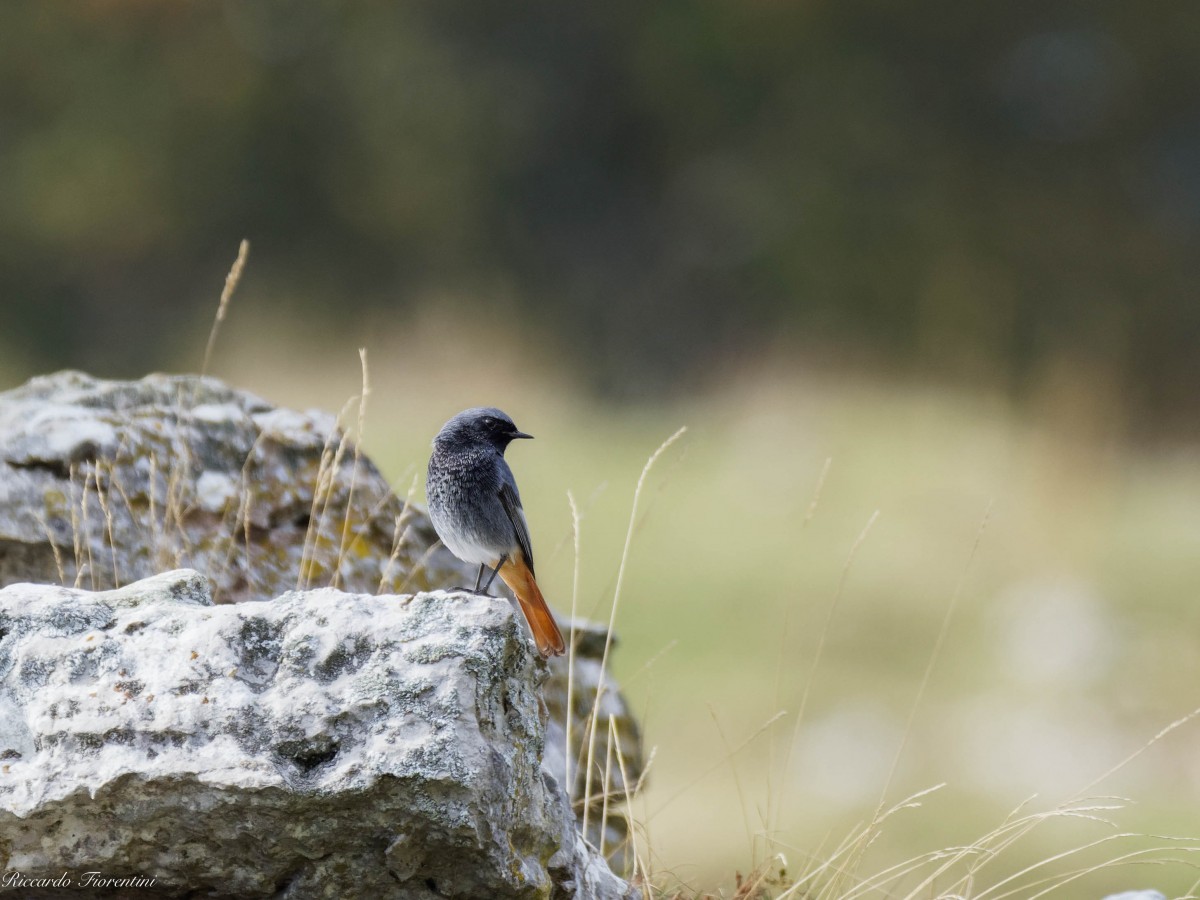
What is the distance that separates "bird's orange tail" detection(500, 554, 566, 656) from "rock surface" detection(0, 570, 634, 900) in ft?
2.05

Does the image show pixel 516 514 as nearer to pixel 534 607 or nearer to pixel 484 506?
pixel 484 506

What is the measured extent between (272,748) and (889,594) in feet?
32.9

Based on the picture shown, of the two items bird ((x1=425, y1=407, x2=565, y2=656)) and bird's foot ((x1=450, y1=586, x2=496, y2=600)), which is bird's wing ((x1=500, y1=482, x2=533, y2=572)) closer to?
bird ((x1=425, y1=407, x2=565, y2=656))

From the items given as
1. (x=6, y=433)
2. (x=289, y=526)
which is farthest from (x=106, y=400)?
(x=289, y=526)

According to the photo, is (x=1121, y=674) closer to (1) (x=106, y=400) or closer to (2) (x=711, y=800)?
(2) (x=711, y=800)

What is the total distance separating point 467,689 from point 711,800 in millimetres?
6894

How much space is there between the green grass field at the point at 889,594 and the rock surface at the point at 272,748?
4.08 m

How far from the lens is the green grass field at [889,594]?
8.52m

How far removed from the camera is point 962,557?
39.4 feet

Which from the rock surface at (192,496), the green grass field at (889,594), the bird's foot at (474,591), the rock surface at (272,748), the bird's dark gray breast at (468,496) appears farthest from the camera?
the green grass field at (889,594)

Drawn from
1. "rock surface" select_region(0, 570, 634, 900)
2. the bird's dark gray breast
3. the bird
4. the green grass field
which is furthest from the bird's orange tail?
the green grass field

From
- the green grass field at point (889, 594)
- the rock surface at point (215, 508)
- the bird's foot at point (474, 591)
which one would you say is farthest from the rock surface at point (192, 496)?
the green grass field at point (889, 594)

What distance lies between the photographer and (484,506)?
10.4 feet

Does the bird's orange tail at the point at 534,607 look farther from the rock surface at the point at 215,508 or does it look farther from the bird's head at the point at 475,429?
the rock surface at the point at 215,508
